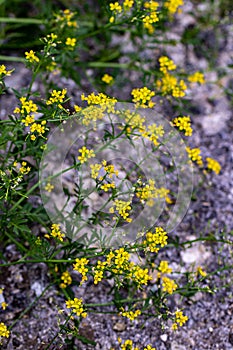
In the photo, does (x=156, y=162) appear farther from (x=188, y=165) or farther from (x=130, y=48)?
(x=130, y=48)

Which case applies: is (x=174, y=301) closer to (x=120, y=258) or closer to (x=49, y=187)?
(x=120, y=258)

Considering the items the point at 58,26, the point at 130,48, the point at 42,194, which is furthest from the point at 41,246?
the point at 130,48

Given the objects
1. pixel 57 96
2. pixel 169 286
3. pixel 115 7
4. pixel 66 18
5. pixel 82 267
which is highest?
pixel 66 18

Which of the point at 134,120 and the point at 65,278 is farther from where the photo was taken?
the point at 65,278

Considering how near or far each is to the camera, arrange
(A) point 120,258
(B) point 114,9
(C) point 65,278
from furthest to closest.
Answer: (B) point 114,9 → (C) point 65,278 → (A) point 120,258

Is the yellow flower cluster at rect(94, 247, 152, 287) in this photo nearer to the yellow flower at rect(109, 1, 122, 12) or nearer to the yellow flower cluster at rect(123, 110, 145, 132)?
the yellow flower cluster at rect(123, 110, 145, 132)

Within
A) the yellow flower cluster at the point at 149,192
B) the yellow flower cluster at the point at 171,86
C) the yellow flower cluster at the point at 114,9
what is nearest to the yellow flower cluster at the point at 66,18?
the yellow flower cluster at the point at 114,9

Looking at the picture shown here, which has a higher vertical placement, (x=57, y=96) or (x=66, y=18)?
(x=66, y=18)

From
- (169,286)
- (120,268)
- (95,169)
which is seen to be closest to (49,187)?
(95,169)

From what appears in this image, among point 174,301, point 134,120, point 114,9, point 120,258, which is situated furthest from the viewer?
point 174,301
